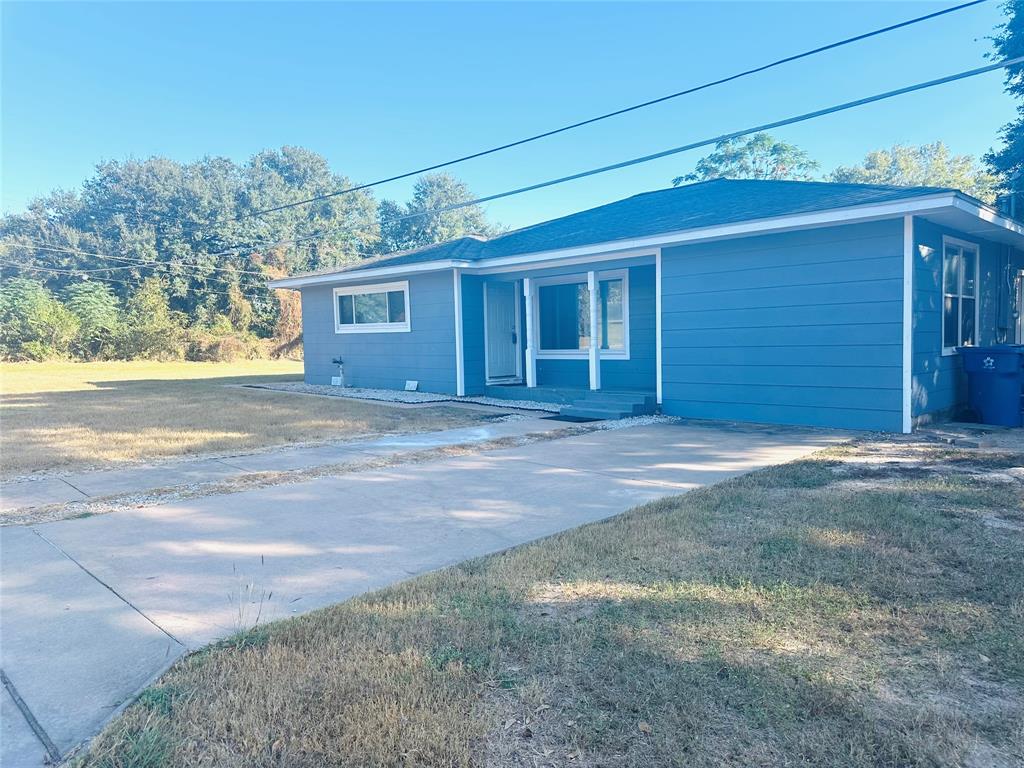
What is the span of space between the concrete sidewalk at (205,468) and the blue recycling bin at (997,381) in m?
6.23

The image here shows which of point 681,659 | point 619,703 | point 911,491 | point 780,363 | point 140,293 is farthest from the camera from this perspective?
point 140,293

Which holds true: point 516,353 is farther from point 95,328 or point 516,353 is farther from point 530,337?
point 95,328

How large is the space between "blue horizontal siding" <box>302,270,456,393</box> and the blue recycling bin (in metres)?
9.00

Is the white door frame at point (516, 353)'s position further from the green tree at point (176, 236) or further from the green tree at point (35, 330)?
the green tree at point (35, 330)

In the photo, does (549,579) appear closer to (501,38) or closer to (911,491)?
(911,491)

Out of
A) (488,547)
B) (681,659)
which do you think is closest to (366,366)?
(488,547)

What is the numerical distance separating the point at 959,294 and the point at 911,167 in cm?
3895

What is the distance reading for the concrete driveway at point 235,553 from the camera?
2.60m

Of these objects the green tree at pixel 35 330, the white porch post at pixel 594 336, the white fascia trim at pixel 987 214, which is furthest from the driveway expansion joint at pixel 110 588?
the green tree at pixel 35 330

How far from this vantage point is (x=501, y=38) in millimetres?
16625

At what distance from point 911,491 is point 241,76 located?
98.9 feet

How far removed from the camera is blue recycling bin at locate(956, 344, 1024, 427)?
8.69 metres

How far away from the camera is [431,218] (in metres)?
54.1

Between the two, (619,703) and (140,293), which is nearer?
(619,703)
